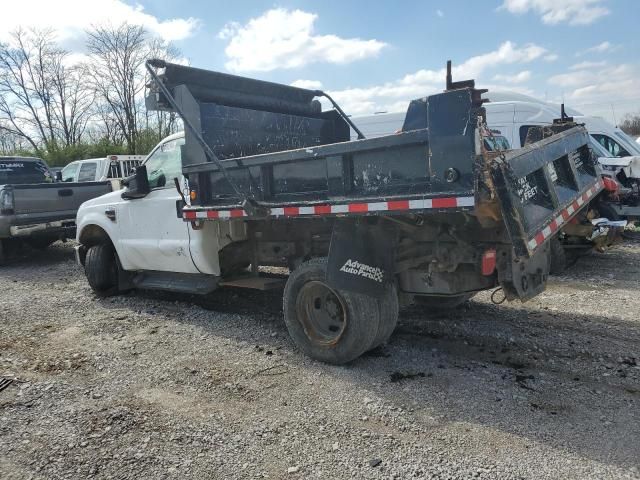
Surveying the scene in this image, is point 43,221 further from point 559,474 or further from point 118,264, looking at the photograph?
point 559,474

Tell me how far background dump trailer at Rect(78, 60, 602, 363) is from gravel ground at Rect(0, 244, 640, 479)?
19.2 inches

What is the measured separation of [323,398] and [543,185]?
2331 mm

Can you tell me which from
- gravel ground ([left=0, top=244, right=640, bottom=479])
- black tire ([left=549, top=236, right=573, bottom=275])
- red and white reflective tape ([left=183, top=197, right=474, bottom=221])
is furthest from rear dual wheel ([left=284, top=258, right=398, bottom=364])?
black tire ([left=549, top=236, right=573, bottom=275])

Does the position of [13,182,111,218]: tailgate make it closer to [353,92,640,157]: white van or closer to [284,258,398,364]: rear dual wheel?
[284,258,398,364]: rear dual wheel

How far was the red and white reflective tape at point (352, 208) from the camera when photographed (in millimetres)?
3441

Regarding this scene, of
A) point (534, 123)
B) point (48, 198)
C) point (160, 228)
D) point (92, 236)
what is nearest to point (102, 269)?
point (92, 236)

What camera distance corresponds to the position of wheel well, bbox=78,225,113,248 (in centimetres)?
720

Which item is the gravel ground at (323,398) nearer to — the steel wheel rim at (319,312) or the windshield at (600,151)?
the steel wheel rim at (319,312)

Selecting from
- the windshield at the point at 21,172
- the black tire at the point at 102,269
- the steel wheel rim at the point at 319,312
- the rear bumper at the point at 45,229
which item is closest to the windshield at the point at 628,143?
the steel wheel rim at the point at 319,312

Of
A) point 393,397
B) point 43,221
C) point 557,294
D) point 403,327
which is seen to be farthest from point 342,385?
point 43,221

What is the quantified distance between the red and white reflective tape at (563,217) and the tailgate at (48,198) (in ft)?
29.7

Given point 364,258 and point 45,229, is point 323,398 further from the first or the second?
point 45,229

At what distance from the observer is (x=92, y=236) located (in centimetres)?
738

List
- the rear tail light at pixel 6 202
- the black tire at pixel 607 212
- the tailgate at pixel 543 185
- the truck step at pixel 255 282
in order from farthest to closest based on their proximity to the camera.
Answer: the rear tail light at pixel 6 202 → the black tire at pixel 607 212 → the truck step at pixel 255 282 → the tailgate at pixel 543 185
